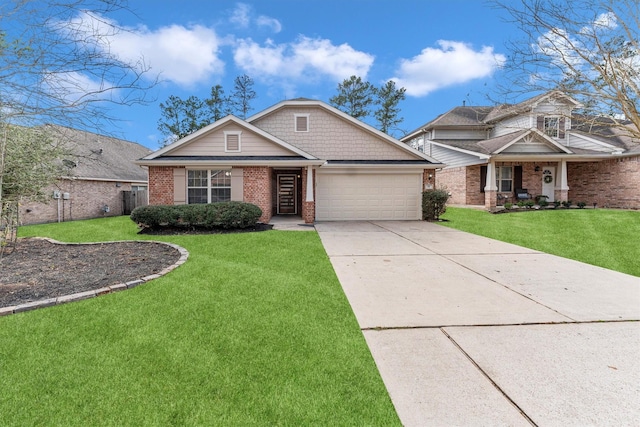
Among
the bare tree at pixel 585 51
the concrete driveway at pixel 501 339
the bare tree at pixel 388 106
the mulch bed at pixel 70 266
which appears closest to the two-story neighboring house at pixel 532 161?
the bare tree at pixel 585 51

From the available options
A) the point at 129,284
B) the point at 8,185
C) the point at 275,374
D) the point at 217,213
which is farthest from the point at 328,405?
the point at 217,213

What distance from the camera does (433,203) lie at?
14.9 metres

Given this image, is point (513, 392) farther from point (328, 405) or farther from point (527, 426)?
point (328, 405)

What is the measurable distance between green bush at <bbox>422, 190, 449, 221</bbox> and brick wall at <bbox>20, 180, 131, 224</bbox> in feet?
51.6

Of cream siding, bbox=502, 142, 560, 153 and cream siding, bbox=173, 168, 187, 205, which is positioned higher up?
cream siding, bbox=502, 142, 560, 153

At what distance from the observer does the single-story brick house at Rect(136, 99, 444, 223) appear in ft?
43.6

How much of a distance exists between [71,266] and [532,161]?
2200 cm

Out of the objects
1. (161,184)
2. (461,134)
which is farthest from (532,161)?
(161,184)

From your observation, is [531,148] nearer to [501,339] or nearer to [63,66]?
[501,339]

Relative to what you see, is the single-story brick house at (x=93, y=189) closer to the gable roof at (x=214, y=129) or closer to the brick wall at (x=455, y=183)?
the gable roof at (x=214, y=129)

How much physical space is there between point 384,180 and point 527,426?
13.4 m

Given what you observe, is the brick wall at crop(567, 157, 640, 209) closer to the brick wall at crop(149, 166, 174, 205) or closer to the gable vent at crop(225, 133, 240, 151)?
the gable vent at crop(225, 133, 240, 151)

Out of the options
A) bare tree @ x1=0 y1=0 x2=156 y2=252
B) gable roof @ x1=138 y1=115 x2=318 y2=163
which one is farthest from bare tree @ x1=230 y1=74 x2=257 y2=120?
bare tree @ x1=0 y1=0 x2=156 y2=252

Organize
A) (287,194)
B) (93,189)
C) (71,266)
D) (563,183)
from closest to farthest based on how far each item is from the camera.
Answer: (71,266)
(93,189)
(287,194)
(563,183)
